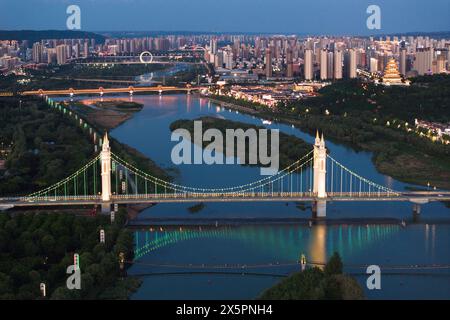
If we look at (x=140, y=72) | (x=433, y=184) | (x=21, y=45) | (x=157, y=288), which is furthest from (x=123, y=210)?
(x=21, y=45)

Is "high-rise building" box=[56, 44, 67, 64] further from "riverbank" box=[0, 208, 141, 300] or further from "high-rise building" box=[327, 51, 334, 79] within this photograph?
"riverbank" box=[0, 208, 141, 300]

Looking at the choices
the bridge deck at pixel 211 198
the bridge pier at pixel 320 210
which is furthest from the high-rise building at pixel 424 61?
the bridge pier at pixel 320 210

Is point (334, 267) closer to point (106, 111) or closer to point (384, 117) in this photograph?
point (384, 117)

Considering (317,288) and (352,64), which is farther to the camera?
(352,64)

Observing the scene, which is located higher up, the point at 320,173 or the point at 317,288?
the point at 320,173

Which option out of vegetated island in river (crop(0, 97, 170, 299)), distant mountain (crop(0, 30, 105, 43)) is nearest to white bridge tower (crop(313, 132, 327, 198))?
vegetated island in river (crop(0, 97, 170, 299))

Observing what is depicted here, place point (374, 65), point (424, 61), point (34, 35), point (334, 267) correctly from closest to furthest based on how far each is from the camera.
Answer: point (334, 267) → point (424, 61) → point (374, 65) → point (34, 35)

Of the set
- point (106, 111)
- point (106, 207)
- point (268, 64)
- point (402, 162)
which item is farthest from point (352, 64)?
point (106, 207)
